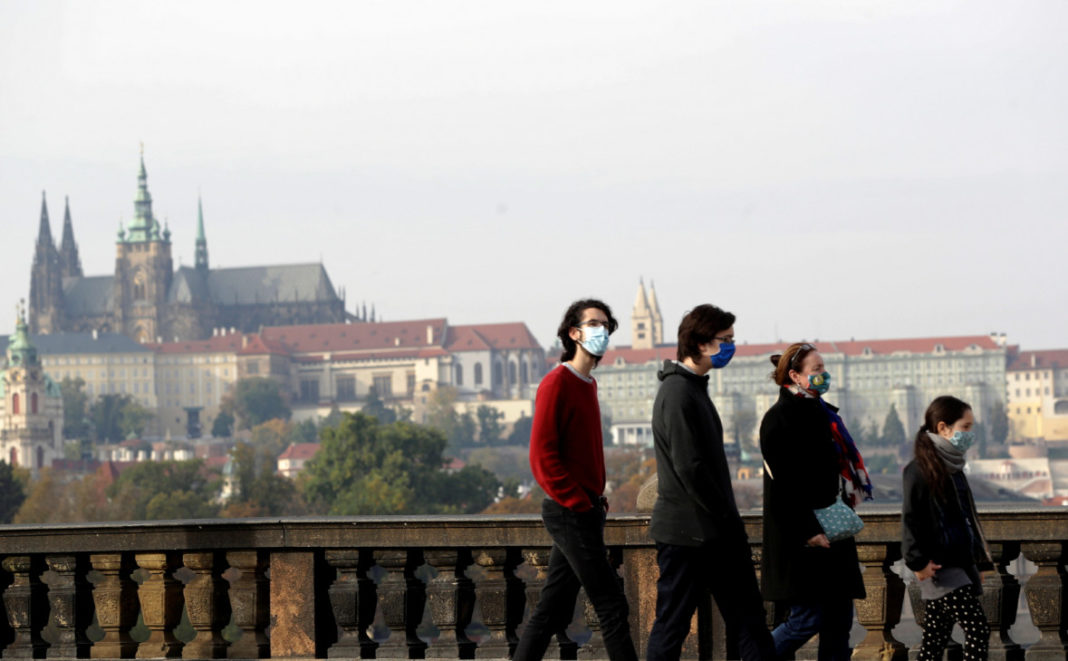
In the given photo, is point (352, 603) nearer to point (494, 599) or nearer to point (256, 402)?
point (494, 599)

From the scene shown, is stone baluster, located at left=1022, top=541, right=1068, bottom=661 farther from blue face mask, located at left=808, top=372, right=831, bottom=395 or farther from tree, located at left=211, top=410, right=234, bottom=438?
tree, located at left=211, top=410, right=234, bottom=438

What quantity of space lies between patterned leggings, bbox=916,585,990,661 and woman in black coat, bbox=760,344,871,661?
0.27 metres

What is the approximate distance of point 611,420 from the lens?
19262 cm

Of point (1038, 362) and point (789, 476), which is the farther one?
point (1038, 362)

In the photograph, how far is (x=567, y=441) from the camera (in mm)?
6652

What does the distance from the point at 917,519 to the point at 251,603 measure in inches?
117

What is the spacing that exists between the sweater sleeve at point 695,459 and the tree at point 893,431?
178 meters

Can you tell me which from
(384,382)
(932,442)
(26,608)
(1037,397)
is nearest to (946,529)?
(932,442)

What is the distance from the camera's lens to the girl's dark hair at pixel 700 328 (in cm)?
655

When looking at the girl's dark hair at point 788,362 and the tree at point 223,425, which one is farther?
the tree at point 223,425

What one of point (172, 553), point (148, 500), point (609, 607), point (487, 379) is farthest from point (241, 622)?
point (487, 379)

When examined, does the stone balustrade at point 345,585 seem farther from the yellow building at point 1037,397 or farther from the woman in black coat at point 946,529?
the yellow building at point 1037,397

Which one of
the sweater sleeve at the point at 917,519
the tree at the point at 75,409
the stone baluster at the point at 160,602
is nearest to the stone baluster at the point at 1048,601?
the sweater sleeve at the point at 917,519

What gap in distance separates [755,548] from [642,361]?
18821 centimetres
